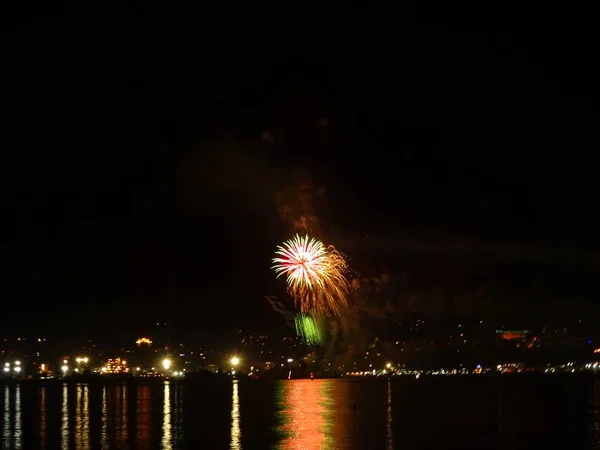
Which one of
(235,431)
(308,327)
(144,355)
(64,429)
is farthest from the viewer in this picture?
(144,355)

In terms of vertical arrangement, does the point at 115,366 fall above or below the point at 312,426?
below

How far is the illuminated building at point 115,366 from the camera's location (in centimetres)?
14612

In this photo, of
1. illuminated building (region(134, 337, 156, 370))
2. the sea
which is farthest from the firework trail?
illuminated building (region(134, 337, 156, 370))

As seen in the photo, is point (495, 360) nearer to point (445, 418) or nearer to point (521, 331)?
point (521, 331)

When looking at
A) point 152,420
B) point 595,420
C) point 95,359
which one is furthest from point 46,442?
point 95,359

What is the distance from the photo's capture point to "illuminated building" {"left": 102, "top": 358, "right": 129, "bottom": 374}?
5753 inches

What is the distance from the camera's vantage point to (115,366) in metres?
149

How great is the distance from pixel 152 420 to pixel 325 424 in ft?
27.7

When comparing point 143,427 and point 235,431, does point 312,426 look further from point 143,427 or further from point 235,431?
point 143,427

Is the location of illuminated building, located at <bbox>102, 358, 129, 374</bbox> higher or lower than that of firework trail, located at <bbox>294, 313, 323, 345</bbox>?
lower

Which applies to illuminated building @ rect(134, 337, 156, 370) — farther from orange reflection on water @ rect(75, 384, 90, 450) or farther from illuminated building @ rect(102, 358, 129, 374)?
orange reflection on water @ rect(75, 384, 90, 450)

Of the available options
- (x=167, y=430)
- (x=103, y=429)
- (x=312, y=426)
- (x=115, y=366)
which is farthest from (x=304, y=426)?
(x=115, y=366)

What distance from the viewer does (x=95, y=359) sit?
481 ft

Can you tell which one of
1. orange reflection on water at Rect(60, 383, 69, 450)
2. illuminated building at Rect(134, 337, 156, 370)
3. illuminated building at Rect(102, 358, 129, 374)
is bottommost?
illuminated building at Rect(102, 358, 129, 374)
